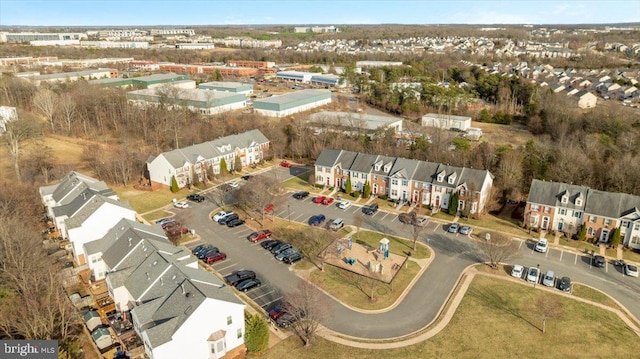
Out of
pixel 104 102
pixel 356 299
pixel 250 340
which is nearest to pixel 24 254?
pixel 250 340

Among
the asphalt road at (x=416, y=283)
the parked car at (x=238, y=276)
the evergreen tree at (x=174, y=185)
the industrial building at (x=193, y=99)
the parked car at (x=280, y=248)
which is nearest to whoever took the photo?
the asphalt road at (x=416, y=283)

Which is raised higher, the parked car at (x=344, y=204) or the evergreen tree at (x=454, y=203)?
the evergreen tree at (x=454, y=203)

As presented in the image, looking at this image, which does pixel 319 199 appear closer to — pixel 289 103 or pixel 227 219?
pixel 227 219

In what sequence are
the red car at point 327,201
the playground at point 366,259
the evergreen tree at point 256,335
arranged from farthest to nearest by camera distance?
1. the red car at point 327,201
2. the playground at point 366,259
3. the evergreen tree at point 256,335

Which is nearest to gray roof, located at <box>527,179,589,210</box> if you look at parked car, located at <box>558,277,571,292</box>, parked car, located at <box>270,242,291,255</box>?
parked car, located at <box>558,277,571,292</box>

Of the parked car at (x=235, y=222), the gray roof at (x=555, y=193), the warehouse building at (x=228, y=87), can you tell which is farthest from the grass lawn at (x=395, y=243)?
the warehouse building at (x=228, y=87)

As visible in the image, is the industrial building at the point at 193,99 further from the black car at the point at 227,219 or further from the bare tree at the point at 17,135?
the black car at the point at 227,219
